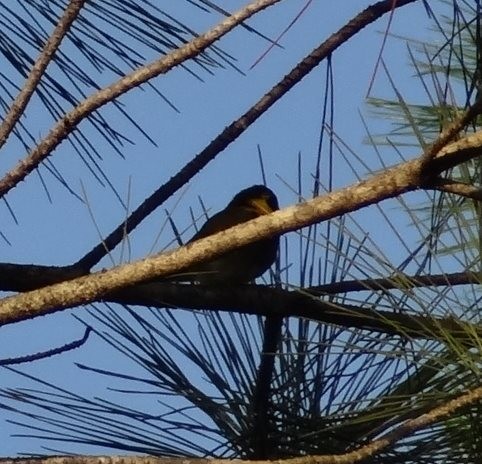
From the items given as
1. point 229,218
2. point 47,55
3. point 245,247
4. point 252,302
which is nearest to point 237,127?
point 252,302

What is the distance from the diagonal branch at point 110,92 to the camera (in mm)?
696

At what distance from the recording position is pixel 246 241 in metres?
0.67

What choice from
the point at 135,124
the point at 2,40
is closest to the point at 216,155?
the point at 135,124

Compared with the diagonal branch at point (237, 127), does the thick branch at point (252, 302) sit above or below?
below

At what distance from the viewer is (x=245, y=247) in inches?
62.7

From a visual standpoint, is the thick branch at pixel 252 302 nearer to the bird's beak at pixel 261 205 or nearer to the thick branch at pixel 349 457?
the thick branch at pixel 349 457

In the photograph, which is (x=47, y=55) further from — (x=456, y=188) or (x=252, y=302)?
(x=252, y=302)

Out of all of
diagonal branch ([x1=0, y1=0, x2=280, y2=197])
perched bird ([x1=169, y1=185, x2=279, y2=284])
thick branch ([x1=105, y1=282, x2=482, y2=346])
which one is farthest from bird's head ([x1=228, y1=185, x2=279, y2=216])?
diagonal branch ([x1=0, y1=0, x2=280, y2=197])

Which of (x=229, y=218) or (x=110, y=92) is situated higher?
(x=229, y=218)

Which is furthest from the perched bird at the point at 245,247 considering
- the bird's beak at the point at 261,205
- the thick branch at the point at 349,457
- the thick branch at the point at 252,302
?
the thick branch at the point at 349,457

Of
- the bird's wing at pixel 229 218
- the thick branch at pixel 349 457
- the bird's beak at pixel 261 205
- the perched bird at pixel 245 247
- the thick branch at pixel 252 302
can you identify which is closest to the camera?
the thick branch at pixel 349 457

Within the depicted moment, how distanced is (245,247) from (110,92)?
35.4 inches

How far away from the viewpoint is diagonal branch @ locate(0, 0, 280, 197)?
2.28 feet

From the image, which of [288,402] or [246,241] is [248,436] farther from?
[246,241]
